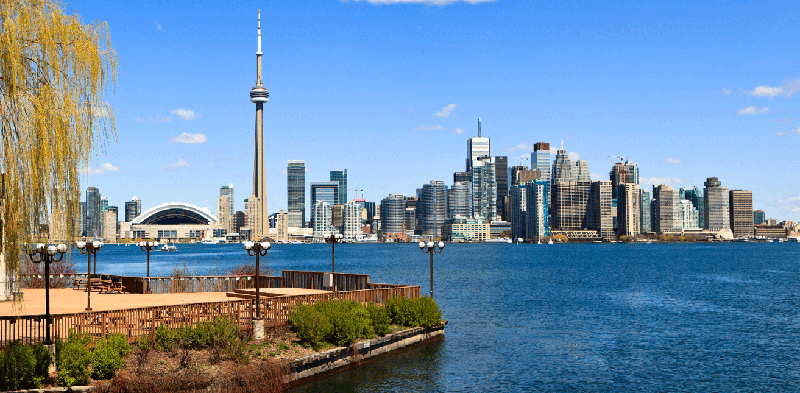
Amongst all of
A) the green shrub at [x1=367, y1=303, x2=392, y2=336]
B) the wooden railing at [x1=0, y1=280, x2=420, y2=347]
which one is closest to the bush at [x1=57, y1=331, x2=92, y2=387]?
the wooden railing at [x1=0, y1=280, x2=420, y2=347]

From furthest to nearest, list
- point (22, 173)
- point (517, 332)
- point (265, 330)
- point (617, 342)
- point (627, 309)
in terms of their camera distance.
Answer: point (627, 309)
point (517, 332)
point (617, 342)
point (265, 330)
point (22, 173)

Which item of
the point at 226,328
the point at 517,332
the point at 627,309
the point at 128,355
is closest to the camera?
the point at 128,355

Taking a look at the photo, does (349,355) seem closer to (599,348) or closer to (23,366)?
(23,366)

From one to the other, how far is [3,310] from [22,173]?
548 inches

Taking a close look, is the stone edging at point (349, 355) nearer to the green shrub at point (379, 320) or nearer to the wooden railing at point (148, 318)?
the green shrub at point (379, 320)

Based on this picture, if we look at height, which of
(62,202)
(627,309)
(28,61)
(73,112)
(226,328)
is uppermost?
(28,61)

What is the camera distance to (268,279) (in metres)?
40.2

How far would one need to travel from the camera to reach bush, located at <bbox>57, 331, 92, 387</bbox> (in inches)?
749

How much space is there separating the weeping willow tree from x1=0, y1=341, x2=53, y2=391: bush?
324 cm

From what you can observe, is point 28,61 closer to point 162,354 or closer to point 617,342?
point 162,354

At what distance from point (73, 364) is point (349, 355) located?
10430 millimetres

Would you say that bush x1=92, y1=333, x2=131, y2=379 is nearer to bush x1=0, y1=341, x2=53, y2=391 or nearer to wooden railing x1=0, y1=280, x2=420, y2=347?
wooden railing x1=0, y1=280, x2=420, y2=347

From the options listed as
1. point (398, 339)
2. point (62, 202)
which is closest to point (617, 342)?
point (398, 339)

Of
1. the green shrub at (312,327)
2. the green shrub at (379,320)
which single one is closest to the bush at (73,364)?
the green shrub at (312,327)
